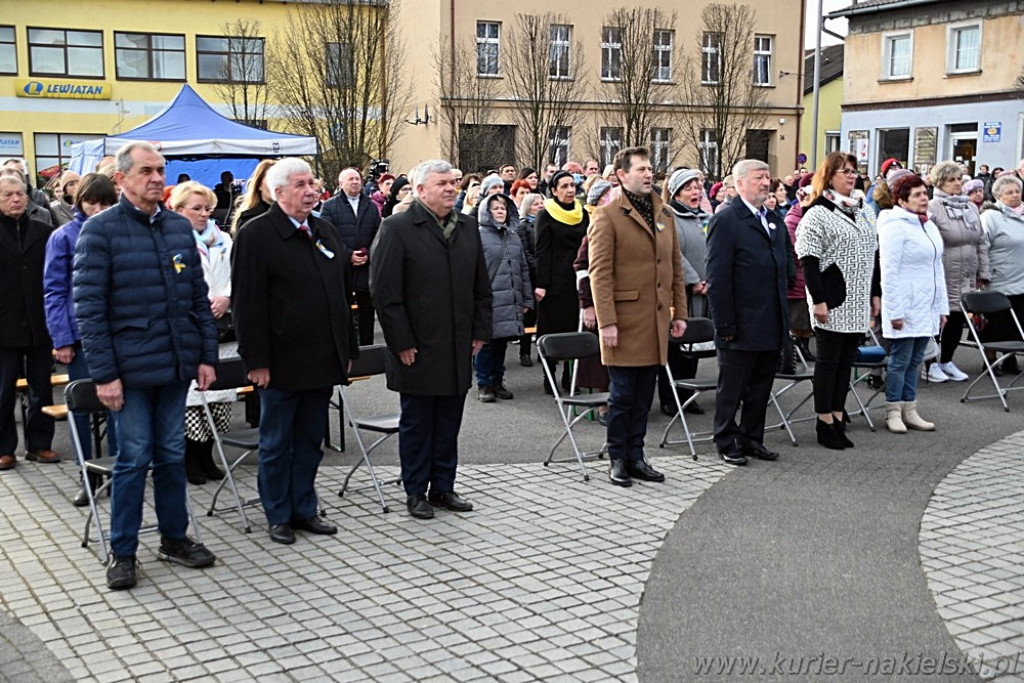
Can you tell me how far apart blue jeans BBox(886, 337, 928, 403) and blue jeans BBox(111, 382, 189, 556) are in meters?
5.90

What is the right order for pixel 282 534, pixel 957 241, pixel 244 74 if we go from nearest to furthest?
pixel 282 534 < pixel 957 241 < pixel 244 74

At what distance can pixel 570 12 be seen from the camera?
1708 inches

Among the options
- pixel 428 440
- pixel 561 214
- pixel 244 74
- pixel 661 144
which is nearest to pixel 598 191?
pixel 561 214

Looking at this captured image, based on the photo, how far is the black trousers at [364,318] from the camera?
44.9ft

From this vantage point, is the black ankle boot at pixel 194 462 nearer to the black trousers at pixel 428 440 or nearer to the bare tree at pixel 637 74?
the black trousers at pixel 428 440

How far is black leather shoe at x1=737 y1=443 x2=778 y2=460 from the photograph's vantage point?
8680 millimetres

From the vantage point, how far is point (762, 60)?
1853 inches


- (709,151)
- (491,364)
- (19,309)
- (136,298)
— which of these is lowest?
(491,364)

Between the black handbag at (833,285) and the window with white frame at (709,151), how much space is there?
32.9 metres

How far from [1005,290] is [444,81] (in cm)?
3010

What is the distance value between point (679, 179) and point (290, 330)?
5.01 meters

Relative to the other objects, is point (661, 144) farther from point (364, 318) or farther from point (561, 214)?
point (561, 214)

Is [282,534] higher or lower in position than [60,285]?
lower

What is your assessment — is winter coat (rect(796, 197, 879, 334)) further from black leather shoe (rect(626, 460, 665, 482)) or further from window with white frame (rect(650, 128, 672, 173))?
window with white frame (rect(650, 128, 672, 173))
